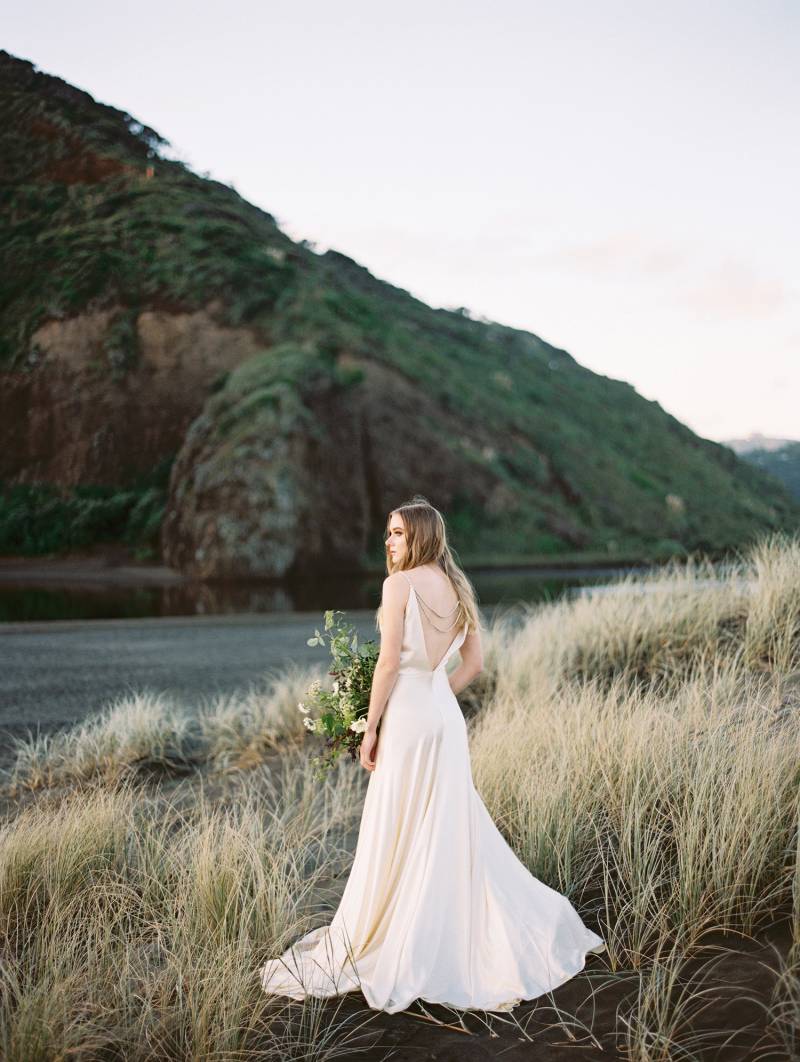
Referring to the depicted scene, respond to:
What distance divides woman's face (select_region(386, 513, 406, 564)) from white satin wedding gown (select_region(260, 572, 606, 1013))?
0.12 m

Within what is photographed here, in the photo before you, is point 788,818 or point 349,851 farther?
point 349,851

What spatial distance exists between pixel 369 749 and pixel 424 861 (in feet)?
1.34

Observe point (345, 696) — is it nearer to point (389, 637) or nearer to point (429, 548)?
point (389, 637)

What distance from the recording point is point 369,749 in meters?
3.10

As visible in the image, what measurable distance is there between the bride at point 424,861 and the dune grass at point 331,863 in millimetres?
142

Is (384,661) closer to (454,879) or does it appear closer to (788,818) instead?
(454,879)

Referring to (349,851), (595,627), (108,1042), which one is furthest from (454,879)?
(595,627)

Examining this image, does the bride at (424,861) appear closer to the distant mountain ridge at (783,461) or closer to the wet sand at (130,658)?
the wet sand at (130,658)

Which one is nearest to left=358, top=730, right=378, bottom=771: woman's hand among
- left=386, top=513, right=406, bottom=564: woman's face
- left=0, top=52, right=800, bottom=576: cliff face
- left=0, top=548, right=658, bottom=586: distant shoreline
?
left=386, top=513, right=406, bottom=564: woman's face

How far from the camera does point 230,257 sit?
34.4 metres

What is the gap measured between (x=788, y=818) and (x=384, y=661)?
6.34ft

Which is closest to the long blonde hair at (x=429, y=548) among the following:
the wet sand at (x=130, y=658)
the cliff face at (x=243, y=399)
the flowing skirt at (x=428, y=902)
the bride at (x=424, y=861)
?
the bride at (x=424, y=861)

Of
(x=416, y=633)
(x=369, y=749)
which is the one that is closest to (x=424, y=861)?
(x=369, y=749)

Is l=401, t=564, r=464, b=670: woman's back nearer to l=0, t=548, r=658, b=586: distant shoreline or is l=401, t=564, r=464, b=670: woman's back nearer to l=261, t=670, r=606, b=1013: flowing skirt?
l=261, t=670, r=606, b=1013: flowing skirt
